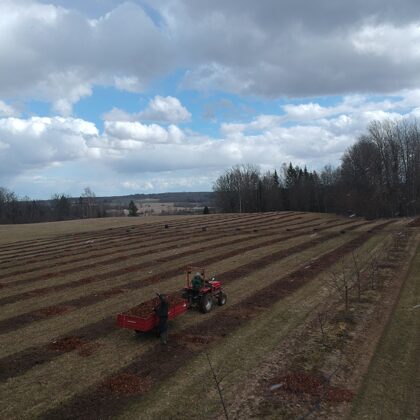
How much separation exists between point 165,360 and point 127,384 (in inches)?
74.9

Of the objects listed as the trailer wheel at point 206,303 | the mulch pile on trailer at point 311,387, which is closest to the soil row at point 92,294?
the trailer wheel at point 206,303

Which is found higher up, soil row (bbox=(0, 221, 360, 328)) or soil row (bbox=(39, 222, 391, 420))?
soil row (bbox=(0, 221, 360, 328))

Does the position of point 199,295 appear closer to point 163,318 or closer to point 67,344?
point 163,318

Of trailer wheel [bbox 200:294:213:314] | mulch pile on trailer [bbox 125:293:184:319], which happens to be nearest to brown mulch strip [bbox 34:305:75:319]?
mulch pile on trailer [bbox 125:293:184:319]

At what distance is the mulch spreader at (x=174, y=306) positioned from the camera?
14.5m

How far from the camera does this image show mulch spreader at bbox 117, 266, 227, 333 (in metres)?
14.5

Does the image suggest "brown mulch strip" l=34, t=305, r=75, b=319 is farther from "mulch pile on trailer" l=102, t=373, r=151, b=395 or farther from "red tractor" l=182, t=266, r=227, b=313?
"mulch pile on trailer" l=102, t=373, r=151, b=395

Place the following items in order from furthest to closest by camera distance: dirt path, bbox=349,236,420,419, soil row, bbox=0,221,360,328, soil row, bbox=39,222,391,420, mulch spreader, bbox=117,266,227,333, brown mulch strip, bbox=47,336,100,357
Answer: soil row, bbox=0,221,360,328
mulch spreader, bbox=117,266,227,333
brown mulch strip, bbox=47,336,100,357
soil row, bbox=39,222,391,420
dirt path, bbox=349,236,420,419

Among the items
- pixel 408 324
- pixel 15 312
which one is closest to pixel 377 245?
pixel 408 324

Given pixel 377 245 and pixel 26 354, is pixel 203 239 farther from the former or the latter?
pixel 26 354

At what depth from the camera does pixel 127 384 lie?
37.1ft

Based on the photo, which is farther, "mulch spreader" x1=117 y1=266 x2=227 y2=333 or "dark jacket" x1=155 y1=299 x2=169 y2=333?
"mulch spreader" x1=117 y1=266 x2=227 y2=333

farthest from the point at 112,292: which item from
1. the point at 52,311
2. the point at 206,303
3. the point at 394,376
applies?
the point at 394,376

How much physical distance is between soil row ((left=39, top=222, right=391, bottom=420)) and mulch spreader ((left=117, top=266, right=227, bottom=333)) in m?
0.75
